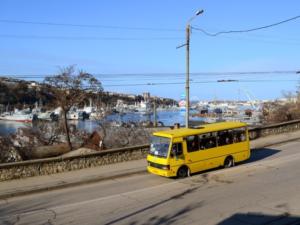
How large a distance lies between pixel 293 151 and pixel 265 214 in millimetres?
15381

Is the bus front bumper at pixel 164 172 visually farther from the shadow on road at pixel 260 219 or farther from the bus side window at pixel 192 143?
the shadow on road at pixel 260 219

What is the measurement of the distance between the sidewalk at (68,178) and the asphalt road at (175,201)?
49cm

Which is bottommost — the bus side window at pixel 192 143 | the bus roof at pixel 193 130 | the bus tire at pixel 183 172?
the bus tire at pixel 183 172

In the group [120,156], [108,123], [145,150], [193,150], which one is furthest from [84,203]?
[108,123]

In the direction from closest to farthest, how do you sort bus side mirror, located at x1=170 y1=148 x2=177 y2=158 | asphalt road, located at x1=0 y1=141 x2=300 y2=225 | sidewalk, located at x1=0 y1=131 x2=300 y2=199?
asphalt road, located at x1=0 y1=141 x2=300 y2=225 → sidewalk, located at x1=0 y1=131 x2=300 y2=199 → bus side mirror, located at x1=170 y1=148 x2=177 y2=158

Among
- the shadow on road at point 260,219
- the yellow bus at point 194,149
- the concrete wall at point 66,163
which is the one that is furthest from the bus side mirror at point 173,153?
the shadow on road at point 260,219

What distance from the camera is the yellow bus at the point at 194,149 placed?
819 inches

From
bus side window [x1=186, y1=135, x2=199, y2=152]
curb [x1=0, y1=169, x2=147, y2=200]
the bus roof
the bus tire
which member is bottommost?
curb [x1=0, y1=169, x2=147, y2=200]

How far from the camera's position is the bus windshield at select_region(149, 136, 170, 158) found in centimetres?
2092

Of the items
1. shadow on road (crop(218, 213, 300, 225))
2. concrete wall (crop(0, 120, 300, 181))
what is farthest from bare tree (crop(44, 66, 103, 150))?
shadow on road (crop(218, 213, 300, 225))

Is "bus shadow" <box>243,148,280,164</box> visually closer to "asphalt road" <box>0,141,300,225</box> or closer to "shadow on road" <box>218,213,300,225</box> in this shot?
"asphalt road" <box>0,141,300,225</box>

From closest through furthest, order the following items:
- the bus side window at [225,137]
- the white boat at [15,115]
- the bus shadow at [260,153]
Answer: the bus side window at [225,137], the bus shadow at [260,153], the white boat at [15,115]

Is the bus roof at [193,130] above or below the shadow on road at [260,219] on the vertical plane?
above

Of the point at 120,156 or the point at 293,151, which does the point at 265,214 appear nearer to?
the point at 120,156
